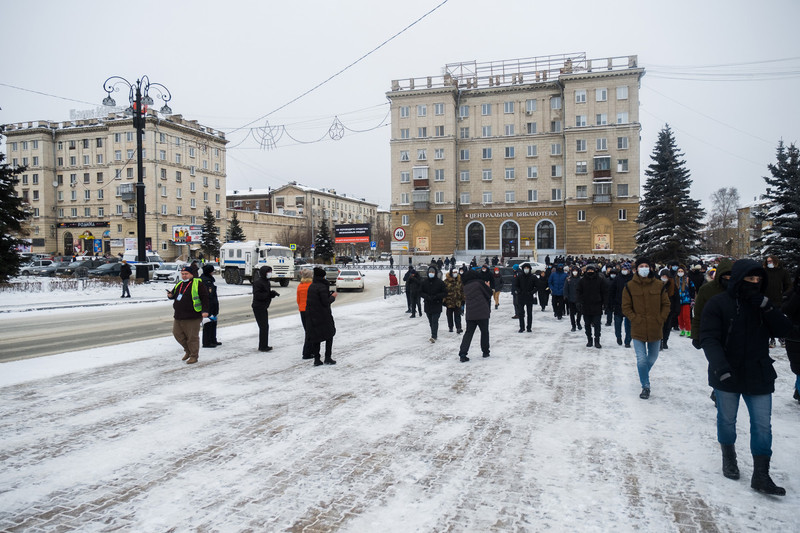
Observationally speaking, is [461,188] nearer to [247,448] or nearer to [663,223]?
[663,223]

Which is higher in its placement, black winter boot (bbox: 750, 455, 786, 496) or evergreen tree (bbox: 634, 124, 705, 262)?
evergreen tree (bbox: 634, 124, 705, 262)

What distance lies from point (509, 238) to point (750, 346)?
5802 cm

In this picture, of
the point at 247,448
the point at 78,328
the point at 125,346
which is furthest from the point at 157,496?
the point at 78,328

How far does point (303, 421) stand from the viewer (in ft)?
19.7

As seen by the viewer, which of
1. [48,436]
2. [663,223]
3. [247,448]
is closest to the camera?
[247,448]

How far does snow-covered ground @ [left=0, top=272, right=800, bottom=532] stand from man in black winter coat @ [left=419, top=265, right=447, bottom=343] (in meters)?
2.64

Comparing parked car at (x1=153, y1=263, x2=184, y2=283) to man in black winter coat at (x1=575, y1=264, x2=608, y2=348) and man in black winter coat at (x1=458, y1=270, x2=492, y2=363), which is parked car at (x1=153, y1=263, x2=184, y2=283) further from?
man in black winter coat at (x1=575, y1=264, x2=608, y2=348)

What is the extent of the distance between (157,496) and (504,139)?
61634 millimetres

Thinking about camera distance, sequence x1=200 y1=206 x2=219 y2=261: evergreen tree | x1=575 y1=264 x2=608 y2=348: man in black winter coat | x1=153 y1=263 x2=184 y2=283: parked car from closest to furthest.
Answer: x1=575 y1=264 x2=608 y2=348: man in black winter coat → x1=153 y1=263 x2=184 y2=283: parked car → x1=200 y1=206 x2=219 y2=261: evergreen tree

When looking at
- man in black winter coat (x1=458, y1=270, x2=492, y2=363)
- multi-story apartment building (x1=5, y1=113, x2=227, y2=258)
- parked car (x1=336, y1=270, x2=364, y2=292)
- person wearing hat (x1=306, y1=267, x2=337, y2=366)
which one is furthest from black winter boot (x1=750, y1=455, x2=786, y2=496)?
multi-story apartment building (x1=5, y1=113, x2=227, y2=258)

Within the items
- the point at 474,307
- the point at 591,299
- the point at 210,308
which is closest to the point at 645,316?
the point at 474,307

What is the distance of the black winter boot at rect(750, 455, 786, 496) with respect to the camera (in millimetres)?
4059

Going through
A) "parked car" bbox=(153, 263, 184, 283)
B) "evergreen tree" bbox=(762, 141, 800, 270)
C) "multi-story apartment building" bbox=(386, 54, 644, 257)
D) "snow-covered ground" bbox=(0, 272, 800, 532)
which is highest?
"multi-story apartment building" bbox=(386, 54, 644, 257)

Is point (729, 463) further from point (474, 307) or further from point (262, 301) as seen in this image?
point (262, 301)
